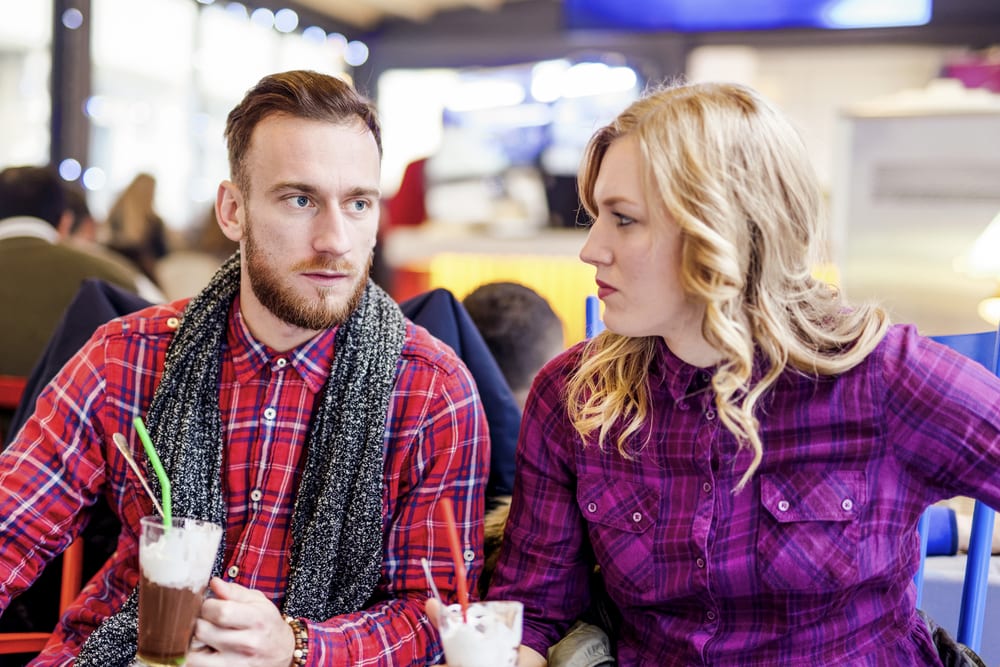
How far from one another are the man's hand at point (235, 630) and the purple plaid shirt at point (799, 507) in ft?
1.16

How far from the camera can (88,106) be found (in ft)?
18.1

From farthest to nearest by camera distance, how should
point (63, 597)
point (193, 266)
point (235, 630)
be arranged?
point (193, 266), point (63, 597), point (235, 630)

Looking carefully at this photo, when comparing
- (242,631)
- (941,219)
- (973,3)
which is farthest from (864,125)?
(242,631)

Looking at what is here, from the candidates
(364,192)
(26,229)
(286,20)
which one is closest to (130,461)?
(364,192)

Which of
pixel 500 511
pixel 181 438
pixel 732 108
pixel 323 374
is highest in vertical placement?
pixel 732 108

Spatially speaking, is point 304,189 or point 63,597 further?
point 63,597

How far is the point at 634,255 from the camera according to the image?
4.55ft

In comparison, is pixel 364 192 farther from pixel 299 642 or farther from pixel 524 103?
pixel 524 103

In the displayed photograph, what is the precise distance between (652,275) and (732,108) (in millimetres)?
235

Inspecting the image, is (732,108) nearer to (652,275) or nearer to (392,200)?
(652,275)

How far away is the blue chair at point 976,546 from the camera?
1563 mm

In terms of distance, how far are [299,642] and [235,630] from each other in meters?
0.15

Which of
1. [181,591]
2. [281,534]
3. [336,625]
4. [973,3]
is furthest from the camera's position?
[973,3]

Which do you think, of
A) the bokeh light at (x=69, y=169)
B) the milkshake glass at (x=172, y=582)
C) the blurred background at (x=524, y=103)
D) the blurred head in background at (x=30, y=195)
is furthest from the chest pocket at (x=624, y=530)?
the bokeh light at (x=69, y=169)
